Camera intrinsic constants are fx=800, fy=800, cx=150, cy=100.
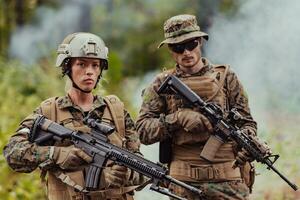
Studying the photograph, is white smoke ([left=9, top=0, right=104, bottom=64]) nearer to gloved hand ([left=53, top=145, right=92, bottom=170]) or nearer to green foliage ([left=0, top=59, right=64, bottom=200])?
green foliage ([left=0, top=59, right=64, bottom=200])

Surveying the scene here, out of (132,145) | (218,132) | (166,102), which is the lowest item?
(132,145)

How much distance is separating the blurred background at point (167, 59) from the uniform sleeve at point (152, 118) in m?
1.69

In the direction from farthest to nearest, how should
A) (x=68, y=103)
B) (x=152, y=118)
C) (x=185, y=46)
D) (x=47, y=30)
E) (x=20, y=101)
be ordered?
(x=47, y=30) → (x=20, y=101) → (x=152, y=118) → (x=185, y=46) → (x=68, y=103)

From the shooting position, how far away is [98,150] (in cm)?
480

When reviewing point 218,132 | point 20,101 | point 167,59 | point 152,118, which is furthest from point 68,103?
point 167,59

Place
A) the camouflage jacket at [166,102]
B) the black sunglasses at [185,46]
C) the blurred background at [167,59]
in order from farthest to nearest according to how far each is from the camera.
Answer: the blurred background at [167,59]
the camouflage jacket at [166,102]
the black sunglasses at [185,46]

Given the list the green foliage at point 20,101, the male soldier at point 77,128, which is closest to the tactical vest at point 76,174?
the male soldier at point 77,128

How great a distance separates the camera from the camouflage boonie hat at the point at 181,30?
5680 mm

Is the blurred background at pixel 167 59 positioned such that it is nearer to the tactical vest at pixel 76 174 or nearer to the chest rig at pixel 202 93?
the chest rig at pixel 202 93

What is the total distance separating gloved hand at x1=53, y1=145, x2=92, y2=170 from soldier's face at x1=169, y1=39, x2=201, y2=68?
1.22 meters

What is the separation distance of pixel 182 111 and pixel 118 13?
57.6 ft

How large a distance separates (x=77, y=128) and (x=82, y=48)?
1.63 ft

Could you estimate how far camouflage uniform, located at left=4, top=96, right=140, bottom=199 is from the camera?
192 inches

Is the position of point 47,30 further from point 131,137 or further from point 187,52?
point 131,137
